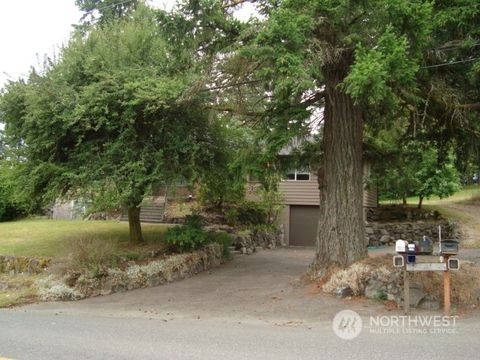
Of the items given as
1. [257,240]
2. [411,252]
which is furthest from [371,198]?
[411,252]

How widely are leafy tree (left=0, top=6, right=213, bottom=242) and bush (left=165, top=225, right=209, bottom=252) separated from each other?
1917 mm

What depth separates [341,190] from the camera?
11.5 meters

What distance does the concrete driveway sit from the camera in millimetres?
9570

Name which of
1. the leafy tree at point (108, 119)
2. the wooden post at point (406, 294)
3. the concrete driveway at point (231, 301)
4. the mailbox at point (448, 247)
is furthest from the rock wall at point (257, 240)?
the mailbox at point (448, 247)

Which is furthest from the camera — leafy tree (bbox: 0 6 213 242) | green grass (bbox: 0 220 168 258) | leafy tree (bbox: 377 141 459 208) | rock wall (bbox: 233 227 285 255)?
rock wall (bbox: 233 227 285 255)

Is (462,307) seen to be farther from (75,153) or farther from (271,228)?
(271,228)

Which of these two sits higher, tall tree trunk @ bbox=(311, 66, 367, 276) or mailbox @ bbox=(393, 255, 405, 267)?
tall tree trunk @ bbox=(311, 66, 367, 276)

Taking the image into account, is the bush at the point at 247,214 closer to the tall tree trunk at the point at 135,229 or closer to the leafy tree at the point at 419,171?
the leafy tree at the point at 419,171

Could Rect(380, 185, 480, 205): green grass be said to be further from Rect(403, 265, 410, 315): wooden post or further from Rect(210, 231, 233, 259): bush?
Rect(403, 265, 410, 315): wooden post

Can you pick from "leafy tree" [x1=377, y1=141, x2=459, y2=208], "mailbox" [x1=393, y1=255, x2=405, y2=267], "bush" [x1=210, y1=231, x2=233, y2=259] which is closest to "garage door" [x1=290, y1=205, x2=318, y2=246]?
"leafy tree" [x1=377, y1=141, x2=459, y2=208]

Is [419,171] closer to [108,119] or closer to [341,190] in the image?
[341,190]

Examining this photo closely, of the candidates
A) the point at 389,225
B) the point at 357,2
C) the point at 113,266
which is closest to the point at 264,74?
the point at 357,2

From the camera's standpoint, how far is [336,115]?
1170 centimetres

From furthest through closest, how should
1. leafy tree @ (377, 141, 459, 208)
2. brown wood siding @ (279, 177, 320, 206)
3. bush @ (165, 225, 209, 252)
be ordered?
brown wood siding @ (279, 177, 320, 206)
bush @ (165, 225, 209, 252)
leafy tree @ (377, 141, 459, 208)
